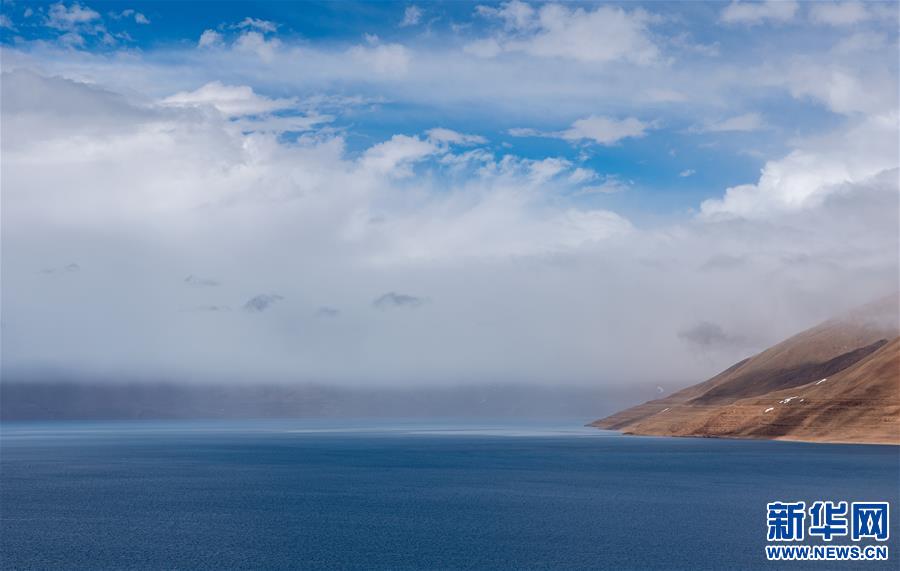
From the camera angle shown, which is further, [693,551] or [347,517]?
[347,517]

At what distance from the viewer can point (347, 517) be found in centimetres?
11881

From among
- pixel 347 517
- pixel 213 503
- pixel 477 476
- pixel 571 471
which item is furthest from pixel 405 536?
pixel 571 471

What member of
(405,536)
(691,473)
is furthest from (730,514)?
(691,473)

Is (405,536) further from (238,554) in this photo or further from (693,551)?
(693,551)

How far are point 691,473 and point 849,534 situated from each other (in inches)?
3448

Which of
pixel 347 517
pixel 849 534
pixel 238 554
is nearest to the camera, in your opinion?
pixel 238 554

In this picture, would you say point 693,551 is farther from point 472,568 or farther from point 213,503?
point 213,503

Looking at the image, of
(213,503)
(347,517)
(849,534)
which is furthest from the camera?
(213,503)

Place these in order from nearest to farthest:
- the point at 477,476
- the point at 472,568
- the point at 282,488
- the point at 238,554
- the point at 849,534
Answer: the point at 472,568
the point at 238,554
the point at 849,534
the point at 282,488
the point at 477,476

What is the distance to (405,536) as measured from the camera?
A: 10219cm

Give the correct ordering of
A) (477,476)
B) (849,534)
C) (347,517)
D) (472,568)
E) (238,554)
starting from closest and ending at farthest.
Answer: (472,568) < (238,554) < (849,534) < (347,517) < (477,476)

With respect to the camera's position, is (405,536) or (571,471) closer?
(405,536)

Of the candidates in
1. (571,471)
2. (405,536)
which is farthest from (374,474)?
(405,536)

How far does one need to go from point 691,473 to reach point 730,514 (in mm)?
67791
